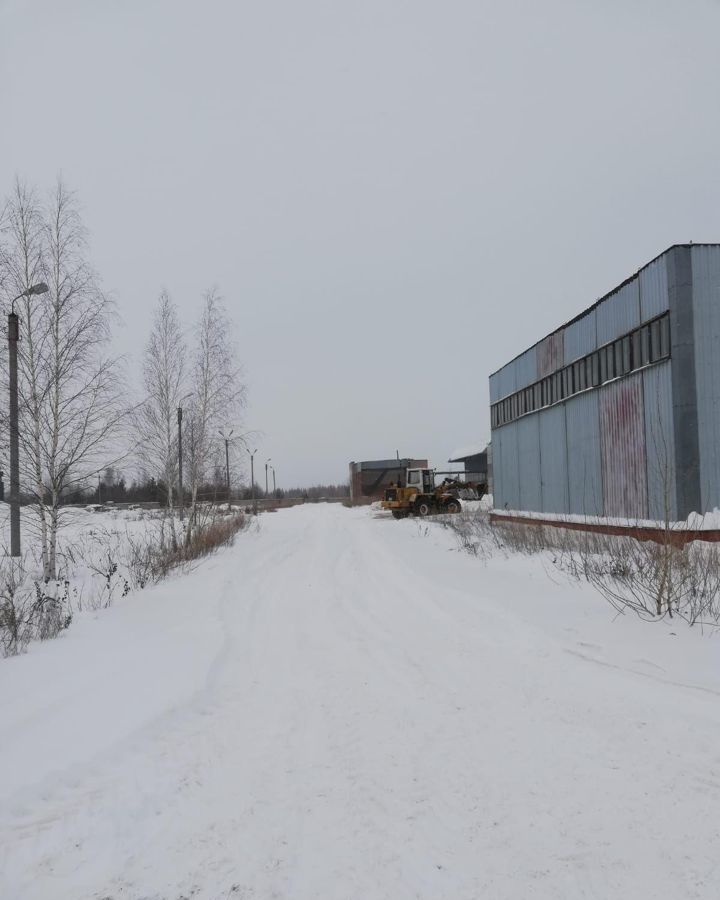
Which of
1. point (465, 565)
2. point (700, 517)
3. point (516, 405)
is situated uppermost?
point (516, 405)

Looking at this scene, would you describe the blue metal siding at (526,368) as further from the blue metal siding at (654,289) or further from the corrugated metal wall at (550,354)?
the blue metal siding at (654,289)

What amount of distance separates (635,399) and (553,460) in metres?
5.51

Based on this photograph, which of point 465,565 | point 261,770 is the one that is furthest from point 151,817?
point 465,565

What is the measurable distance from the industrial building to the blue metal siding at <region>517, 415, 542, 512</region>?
0.26 ft

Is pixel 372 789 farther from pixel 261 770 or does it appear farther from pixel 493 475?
pixel 493 475

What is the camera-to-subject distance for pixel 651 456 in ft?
46.1

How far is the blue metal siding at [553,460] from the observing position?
1919 centimetres

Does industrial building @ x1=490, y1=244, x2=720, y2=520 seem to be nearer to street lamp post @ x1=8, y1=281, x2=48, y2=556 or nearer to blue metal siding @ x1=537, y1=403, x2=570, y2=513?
blue metal siding @ x1=537, y1=403, x2=570, y2=513

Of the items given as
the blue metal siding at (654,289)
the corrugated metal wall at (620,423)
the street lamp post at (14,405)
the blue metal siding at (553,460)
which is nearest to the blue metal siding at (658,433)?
the corrugated metal wall at (620,423)

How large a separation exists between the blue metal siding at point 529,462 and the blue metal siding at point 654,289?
24.4 ft

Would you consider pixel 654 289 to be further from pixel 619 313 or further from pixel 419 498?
pixel 419 498

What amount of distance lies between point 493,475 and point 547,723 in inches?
929

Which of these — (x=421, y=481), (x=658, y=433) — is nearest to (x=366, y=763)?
(x=658, y=433)

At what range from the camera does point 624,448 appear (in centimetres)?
1531
